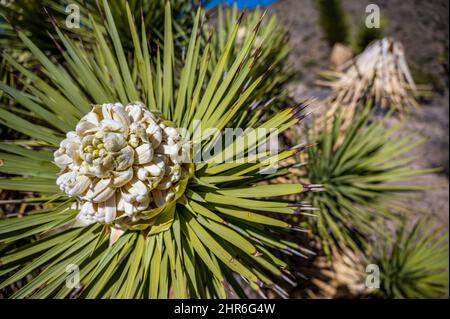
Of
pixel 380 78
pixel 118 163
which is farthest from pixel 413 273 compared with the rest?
pixel 118 163

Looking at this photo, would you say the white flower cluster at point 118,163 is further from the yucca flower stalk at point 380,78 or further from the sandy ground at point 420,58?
the sandy ground at point 420,58

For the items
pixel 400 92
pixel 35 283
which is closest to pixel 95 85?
pixel 35 283

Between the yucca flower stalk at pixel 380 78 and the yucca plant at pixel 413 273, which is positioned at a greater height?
the yucca flower stalk at pixel 380 78

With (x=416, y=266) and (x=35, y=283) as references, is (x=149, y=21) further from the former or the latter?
(x=416, y=266)

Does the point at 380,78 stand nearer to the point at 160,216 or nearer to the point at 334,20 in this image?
the point at 160,216

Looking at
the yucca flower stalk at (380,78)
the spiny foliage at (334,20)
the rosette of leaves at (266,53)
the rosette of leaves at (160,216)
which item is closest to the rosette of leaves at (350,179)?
the rosette of leaves at (266,53)

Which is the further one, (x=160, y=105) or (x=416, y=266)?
(x=416, y=266)

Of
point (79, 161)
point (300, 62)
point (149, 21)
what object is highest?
point (300, 62)
